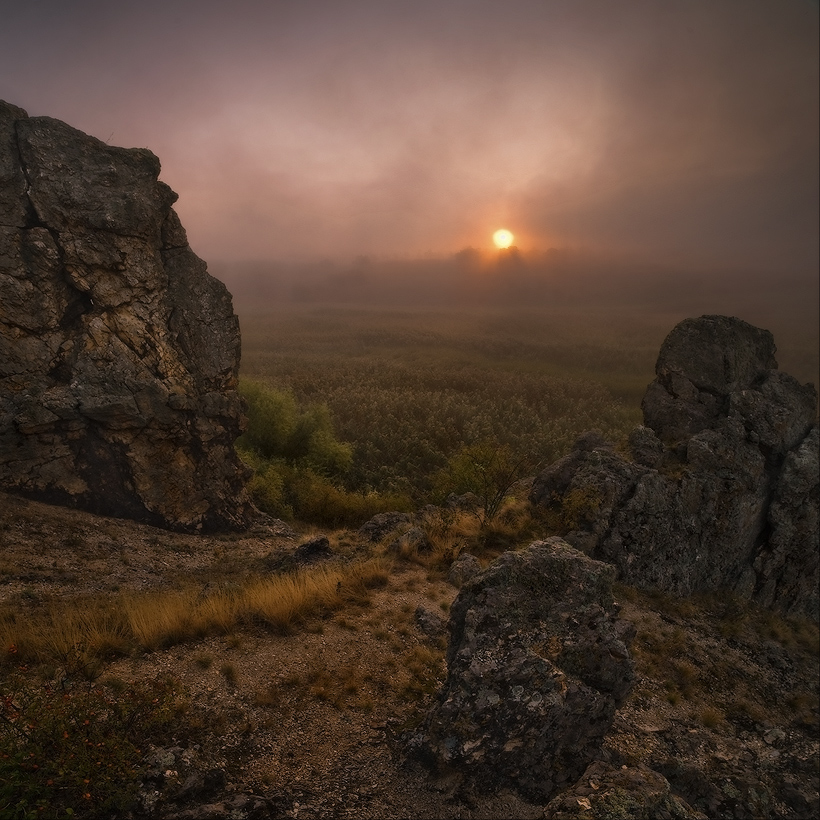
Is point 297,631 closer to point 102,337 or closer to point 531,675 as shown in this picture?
point 531,675

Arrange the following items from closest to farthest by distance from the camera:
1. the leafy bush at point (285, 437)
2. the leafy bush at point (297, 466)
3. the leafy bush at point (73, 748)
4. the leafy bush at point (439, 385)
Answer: the leafy bush at point (73, 748), the leafy bush at point (297, 466), the leafy bush at point (285, 437), the leafy bush at point (439, 385)

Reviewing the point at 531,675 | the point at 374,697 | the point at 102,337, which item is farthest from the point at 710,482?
the point at 102,337

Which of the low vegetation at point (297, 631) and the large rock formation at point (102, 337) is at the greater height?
the large rock formation at point (102, 337)

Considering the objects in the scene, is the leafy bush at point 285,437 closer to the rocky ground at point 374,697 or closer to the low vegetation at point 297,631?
the low vegetation at point 297,631

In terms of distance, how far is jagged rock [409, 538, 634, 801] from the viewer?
21.8 ft

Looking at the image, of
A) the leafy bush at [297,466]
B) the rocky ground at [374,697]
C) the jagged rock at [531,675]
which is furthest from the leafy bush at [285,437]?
the jagged rock at [531,675]

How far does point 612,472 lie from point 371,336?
12147 centimetres

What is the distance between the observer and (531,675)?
23.5 ft

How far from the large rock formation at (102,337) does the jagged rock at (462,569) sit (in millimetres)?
10629

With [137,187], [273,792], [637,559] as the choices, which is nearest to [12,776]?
[273,792]

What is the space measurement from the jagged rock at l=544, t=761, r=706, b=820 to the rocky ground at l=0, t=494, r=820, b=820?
33 millimetres

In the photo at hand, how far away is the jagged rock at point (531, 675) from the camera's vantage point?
21.8ft

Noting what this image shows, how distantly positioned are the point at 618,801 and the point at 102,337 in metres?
19.1

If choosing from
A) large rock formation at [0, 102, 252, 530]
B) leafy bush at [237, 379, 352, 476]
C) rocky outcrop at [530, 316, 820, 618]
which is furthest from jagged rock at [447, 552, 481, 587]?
leafy bush at [237, 379, 352, 476]
